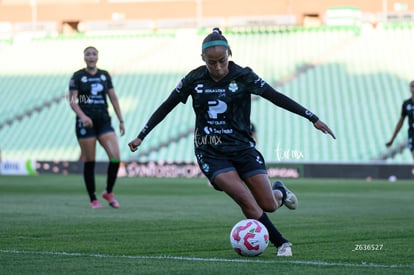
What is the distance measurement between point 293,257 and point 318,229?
329cm

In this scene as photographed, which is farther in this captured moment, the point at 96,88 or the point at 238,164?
the point at 96,88

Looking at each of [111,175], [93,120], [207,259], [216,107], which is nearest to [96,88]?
[93,120]

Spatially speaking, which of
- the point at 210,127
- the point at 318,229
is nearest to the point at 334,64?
the point at 318,229

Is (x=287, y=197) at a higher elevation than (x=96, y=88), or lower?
lower

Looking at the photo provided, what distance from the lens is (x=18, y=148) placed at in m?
38.7

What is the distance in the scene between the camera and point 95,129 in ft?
51.6

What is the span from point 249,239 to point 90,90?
26.2 feet

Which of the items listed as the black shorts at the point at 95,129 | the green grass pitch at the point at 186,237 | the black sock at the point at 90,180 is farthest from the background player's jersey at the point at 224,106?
the black sock at the point at 90,180

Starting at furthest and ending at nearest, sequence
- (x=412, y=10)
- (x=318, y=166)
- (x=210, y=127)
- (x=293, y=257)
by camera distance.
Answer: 1. (x=412, y=10)
2. (x=318, y=166)
3. (x=210, y=127)
4. (x=293, y=257)

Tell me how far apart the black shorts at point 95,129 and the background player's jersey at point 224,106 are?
6.83 metres

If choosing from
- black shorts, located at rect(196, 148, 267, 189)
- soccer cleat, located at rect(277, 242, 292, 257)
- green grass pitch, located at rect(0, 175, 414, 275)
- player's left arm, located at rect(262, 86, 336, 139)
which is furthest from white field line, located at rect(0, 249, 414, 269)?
player's left arm, located at rect(262, 86, 336, 139)

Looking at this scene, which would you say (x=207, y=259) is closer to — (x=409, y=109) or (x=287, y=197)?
(x=287, y=197)

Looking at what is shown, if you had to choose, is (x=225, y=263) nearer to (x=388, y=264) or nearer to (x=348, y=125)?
(x=388, y=264)

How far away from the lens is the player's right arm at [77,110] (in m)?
15.1
